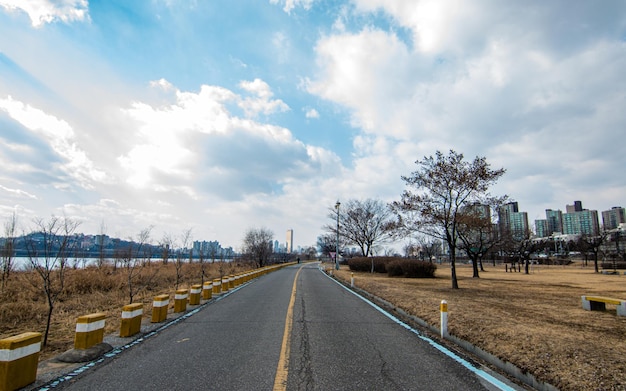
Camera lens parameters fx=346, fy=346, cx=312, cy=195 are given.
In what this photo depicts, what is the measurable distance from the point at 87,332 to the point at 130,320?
148 centimetres

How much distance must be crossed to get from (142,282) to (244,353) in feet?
68.9

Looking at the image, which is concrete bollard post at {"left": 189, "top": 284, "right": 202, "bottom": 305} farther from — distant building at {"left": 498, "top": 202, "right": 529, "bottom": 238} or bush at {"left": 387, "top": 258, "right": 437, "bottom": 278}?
bush at {"left": 387, "top": 258, "right": 437, "bottom": 278}

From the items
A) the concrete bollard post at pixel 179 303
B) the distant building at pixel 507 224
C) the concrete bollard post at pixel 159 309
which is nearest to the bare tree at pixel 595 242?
the distant building at pixel 507 224

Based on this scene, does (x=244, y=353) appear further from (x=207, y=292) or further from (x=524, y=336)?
(x=207, y=292)

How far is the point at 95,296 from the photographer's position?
16.7 metres

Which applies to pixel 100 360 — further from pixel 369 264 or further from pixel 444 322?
pixel 369 264

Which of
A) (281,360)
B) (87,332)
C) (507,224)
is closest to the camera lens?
(281,360)

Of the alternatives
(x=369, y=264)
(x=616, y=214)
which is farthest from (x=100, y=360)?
(x=616, y=214)

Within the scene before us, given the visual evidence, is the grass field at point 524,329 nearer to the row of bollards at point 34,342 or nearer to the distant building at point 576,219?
the row of bollards at point 34,342

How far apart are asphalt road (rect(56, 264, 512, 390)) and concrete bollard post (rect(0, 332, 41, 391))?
19.4 inches

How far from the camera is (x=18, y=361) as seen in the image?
4.52 meters

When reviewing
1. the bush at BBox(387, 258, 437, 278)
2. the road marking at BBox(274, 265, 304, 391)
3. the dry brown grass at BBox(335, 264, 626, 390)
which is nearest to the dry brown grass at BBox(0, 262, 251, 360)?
the road marking at BBox(274, 265, 304, 391)

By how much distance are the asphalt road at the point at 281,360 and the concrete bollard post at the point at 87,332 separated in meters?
0.63

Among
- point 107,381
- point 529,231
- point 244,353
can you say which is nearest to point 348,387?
point 244,353
